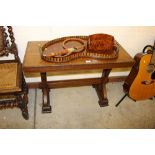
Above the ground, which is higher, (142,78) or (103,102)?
(142,78)

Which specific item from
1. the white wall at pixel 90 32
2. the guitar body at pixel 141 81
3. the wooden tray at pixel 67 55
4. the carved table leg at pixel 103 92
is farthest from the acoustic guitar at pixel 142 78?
the wooden tray at pixel 67 55

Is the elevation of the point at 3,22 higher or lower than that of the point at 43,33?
higher

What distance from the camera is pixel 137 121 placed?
2422mm

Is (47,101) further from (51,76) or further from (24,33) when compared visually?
(24,33)

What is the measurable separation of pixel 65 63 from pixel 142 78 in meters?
0.99

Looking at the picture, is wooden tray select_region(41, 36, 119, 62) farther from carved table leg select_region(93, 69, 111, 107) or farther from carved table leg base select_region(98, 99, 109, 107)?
carved table leg base select_region(98, 99, 109, 107)

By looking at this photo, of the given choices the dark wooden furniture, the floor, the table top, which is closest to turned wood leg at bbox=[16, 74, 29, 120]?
the dark wooden furniture

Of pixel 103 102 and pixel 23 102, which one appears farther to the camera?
pixel 103 102

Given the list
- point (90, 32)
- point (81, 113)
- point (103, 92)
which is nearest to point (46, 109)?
point (81, 113)

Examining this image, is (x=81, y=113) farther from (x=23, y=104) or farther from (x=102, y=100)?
(x=23, y=104)

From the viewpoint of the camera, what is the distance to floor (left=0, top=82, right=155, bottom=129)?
7.60 ft

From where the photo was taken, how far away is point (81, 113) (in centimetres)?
247
